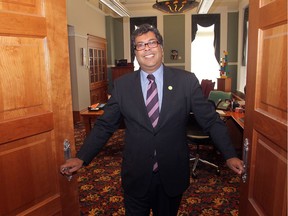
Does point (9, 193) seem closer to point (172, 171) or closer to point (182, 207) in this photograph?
point (172, 171)

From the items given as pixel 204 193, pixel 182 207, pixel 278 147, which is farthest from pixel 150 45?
pixel 204 193

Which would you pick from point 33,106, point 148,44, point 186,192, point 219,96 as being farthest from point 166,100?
point 219,96

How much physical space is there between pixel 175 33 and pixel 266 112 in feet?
29.6

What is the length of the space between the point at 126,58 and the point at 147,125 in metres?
9.07

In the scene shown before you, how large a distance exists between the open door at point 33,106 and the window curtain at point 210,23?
884 centimetres

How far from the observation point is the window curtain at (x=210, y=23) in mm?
9656

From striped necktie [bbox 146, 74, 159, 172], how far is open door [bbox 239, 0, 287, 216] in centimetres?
54

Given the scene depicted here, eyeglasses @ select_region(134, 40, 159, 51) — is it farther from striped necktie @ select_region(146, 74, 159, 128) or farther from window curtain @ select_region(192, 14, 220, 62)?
window curtain @ select_region(192, 14, 220, 62)

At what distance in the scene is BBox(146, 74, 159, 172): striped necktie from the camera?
1.70 metres

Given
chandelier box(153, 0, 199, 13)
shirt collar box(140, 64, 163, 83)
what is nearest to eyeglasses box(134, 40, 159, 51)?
shirt collar box(140, 64, 163, 83)

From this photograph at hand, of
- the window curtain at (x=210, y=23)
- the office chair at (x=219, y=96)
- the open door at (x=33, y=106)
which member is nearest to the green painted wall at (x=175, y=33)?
the window curtain at (x=210, y=23)

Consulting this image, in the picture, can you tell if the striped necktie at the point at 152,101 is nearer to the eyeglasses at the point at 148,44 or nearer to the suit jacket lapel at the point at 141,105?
the suit jacket lapel at the point at 141,105

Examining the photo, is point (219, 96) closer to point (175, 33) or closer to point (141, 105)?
point (141, 105)

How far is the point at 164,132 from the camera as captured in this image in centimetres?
168
